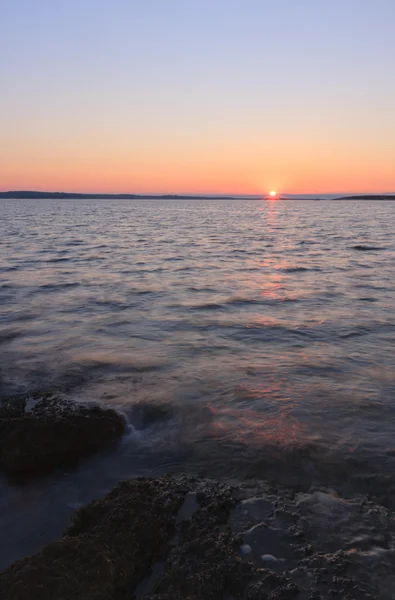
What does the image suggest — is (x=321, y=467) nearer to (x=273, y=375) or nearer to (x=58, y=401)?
(x=273, y=375)

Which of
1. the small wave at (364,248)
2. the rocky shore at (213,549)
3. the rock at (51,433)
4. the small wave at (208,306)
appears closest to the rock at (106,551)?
the rocky shore at (213,549)

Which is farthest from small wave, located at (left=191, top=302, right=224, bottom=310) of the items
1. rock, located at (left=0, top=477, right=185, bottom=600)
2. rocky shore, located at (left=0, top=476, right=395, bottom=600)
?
rock, located at (left=0, top=477, right=185, bottom=600)

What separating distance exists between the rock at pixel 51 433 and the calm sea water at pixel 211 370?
0.26 metres

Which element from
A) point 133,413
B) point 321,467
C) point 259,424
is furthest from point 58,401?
point 321,467

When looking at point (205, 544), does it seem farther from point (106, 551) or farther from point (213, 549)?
point (106, 551)

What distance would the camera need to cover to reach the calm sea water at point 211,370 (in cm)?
525

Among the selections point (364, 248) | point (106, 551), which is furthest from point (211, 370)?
point (364, 248)

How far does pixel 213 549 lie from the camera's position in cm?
383

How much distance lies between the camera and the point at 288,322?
1208 centimetres

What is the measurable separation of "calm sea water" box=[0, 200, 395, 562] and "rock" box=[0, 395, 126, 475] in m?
0.26

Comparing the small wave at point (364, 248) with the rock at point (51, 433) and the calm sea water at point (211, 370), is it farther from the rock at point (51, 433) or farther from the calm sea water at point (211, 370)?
the rock at point (51, 433)

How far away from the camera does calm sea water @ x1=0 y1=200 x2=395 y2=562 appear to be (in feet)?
17.2

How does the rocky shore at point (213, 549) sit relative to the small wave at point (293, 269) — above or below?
below

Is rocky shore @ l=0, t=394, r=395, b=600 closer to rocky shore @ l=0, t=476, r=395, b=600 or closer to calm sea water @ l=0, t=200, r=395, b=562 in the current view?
rocky shore @ l=0, t=476, r=395, b=600
